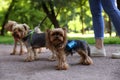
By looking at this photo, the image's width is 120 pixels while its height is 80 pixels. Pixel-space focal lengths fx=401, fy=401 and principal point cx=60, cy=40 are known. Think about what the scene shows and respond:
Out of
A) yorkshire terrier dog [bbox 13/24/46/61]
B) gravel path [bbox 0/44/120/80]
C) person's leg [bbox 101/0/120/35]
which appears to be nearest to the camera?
gravel path [bbox 0/44/120/80]

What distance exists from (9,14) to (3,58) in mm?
27042

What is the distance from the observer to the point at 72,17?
216 ft

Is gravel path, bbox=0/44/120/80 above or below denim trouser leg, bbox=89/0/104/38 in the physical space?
below

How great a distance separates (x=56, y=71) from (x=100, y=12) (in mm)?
2389

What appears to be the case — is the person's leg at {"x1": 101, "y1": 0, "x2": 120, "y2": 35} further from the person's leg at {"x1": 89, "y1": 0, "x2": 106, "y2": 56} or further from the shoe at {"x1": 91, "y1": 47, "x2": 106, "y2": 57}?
the shoe at {"x1": 91, "y1": 47, "x2": 106, "y2": 57}

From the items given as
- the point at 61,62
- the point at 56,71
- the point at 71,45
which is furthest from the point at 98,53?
the point at 56,71

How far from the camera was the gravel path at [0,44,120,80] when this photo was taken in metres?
5.88

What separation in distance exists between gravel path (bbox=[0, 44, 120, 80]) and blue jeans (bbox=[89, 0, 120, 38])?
672 millimetres

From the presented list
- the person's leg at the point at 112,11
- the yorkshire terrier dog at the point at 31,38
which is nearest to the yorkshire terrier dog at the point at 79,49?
the person's leg at the point at 112,11

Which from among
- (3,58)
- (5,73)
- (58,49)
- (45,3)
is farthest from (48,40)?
(45,3)

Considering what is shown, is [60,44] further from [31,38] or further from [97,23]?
[97,23]

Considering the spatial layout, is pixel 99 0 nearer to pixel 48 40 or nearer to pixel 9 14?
pixel 48 40

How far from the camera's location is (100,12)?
8.38 meters

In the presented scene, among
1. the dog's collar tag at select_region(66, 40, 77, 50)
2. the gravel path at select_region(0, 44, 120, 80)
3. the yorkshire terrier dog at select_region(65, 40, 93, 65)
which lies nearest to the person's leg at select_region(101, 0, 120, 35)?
the gravel path at select_region(0, 44, 120, 80)
